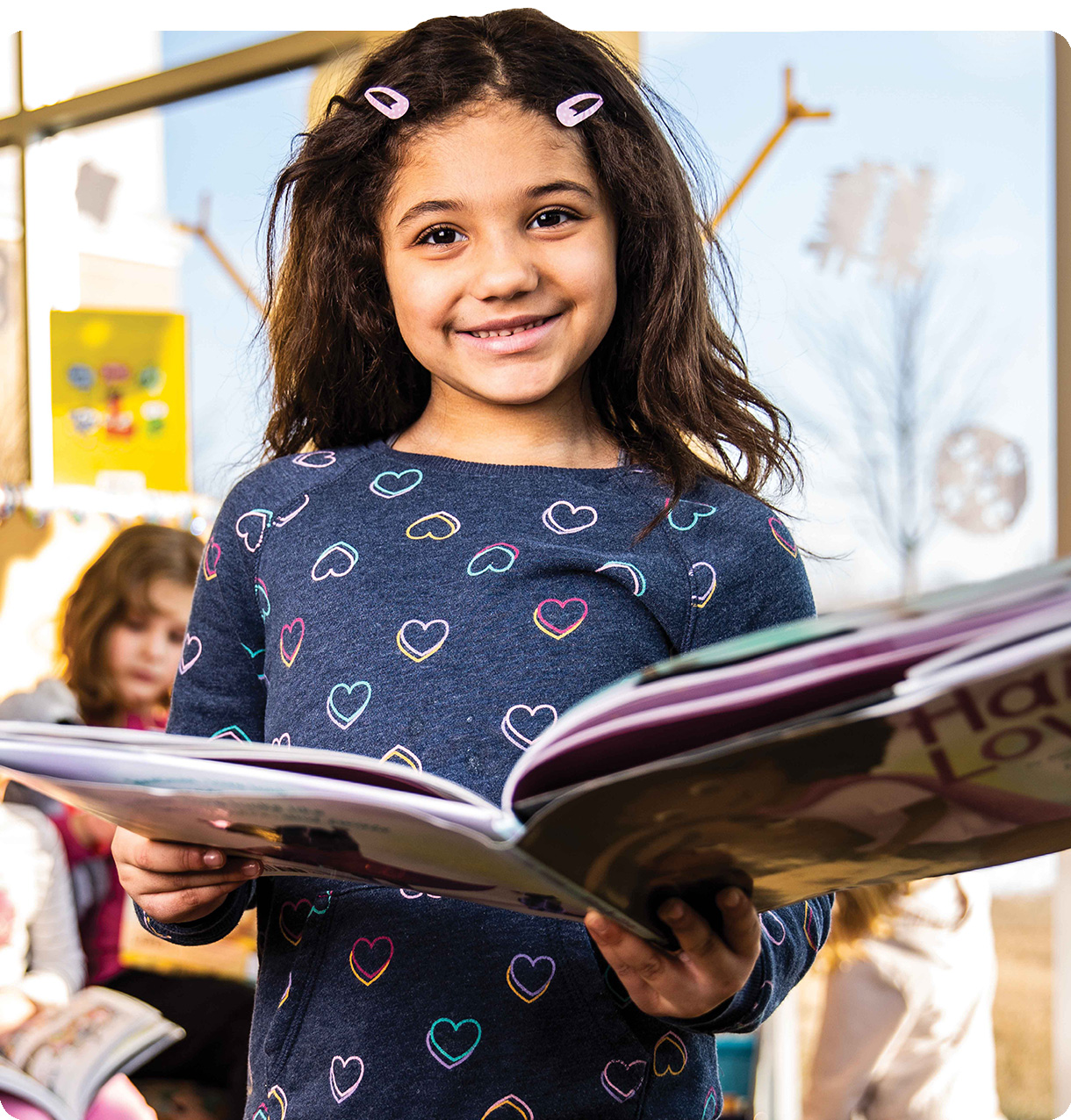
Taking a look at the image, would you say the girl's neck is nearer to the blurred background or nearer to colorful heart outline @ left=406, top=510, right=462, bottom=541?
colorful heart outline @ left=406, top=510, right=462, bottom=541

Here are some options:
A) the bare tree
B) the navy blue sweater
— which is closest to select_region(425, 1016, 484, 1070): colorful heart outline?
the navy blue sweater

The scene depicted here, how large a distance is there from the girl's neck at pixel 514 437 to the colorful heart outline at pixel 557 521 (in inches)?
1.9

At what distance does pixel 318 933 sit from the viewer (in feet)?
2.22

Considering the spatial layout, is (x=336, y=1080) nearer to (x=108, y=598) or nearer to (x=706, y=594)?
(x=706, y=594)

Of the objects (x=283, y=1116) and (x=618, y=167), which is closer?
(x=283, y=1116)

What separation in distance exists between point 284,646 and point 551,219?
343 millimetres

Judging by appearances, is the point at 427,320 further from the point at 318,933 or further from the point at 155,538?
the point at 155,538

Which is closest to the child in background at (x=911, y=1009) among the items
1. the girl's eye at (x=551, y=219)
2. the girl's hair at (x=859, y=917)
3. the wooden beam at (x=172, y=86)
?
the girl's hair at (x=859, y=917)

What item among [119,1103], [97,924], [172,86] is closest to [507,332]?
[119,1103]

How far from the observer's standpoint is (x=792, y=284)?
2.78 metres

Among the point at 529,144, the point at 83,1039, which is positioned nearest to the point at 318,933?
the point at 529,144

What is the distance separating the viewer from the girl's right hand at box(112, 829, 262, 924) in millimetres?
594

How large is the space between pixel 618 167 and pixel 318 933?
1.90 feet

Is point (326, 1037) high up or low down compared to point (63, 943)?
up
